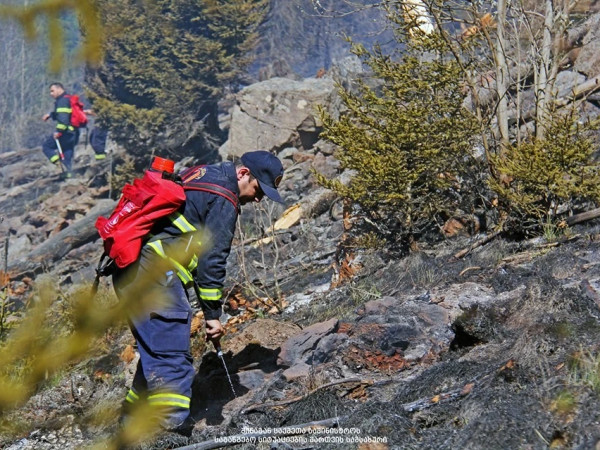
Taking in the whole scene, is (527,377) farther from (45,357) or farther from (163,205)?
(45,357)

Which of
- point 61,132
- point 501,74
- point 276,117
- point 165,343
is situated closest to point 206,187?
point 165,343

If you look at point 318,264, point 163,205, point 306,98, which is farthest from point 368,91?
point 306,98

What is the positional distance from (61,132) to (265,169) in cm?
1571

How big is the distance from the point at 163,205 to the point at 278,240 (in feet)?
22.7

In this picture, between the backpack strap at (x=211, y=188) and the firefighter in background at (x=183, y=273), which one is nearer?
the firefighter in background at (x=183, y=273)

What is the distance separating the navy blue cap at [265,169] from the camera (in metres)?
4.43

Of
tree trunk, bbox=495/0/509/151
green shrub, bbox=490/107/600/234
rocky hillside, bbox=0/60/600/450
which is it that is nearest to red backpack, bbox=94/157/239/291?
rocky hillside, bbox=0/60/600/450

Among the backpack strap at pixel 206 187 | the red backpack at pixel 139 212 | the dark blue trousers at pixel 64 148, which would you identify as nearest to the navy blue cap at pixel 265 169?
the backpack strap at pixel 206 187

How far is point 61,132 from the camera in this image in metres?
19.1

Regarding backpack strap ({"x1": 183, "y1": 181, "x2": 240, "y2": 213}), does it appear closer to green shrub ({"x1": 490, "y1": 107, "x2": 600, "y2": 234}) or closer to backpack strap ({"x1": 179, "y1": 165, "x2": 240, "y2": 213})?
backpack strap ({"x1": 179, "y1": 165, "x2": 240, "y2": 213})

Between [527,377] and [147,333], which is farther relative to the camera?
[147,333]

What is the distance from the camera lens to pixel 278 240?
36.0 feet

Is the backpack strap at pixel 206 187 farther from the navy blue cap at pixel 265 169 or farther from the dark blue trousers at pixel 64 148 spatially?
the dark blue trousers at pixel 64 148

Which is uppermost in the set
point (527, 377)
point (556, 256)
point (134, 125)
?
point (527, 377)
